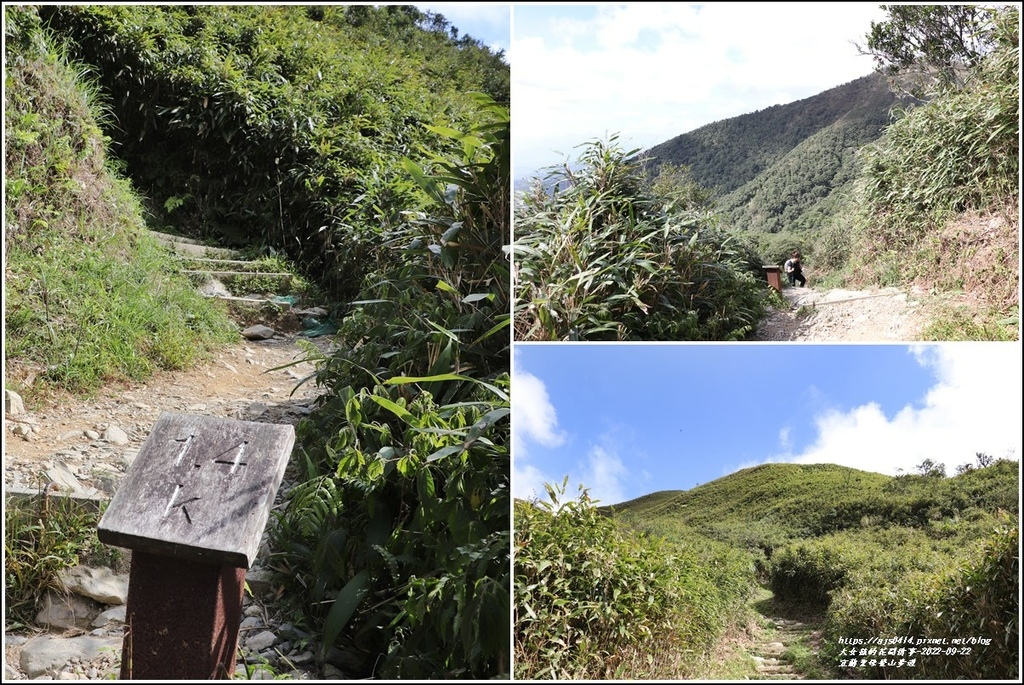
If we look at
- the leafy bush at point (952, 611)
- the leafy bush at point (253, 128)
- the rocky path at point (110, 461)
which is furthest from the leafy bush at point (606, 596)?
the leafy bush at point (253, 128)

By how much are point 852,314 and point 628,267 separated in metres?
0.43

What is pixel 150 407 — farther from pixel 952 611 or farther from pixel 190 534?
pixel 952 611

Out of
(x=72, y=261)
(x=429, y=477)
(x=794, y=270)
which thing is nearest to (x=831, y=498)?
(x=794, y=270)

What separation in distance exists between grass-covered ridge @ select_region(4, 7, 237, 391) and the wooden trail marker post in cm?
247

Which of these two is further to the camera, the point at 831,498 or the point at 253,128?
the point at 253,128

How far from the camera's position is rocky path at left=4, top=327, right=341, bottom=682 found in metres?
2.47

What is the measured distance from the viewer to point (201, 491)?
1.69 metres

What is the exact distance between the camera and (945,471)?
1.55 meters

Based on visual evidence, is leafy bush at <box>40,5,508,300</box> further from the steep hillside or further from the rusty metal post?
the steep hillside

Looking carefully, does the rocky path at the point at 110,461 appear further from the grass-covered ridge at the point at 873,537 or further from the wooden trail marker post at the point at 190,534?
the grass-covered ridge at the point at 873,537

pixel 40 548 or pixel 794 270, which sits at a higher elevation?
pixel 794 270

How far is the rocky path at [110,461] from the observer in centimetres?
247

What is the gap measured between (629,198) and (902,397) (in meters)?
0.71

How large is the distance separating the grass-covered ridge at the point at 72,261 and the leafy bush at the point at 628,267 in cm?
329
